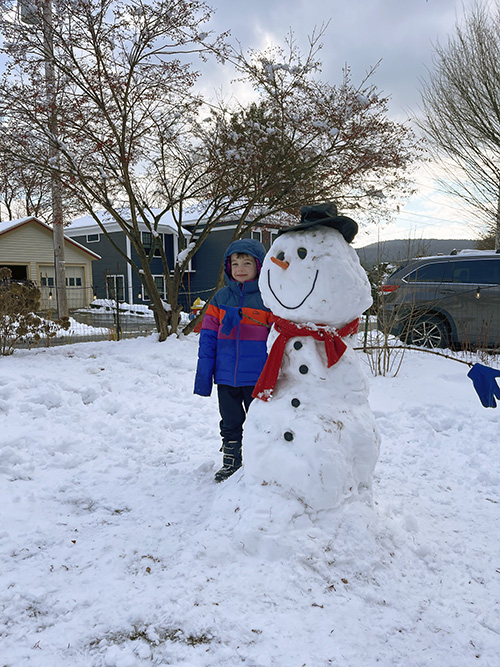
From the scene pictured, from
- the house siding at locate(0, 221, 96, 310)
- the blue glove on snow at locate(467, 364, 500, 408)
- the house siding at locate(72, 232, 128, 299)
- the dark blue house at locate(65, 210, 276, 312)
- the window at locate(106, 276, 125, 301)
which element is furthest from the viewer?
the house siding at locate(72, 232, 128, 299)

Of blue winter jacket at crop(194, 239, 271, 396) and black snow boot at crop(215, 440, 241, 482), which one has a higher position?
blue winter jacket at crop(194, 239, 271, 396)

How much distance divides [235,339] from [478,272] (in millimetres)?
6184

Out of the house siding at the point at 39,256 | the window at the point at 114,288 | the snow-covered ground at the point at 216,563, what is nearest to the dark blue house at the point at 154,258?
the window at the point at 114,288

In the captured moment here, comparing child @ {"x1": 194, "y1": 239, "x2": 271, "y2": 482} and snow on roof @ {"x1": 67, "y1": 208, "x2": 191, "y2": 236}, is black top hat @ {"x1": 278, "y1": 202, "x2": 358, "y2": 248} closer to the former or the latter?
child @ {"x1": 194, "y1": 239, "x2": 271, "y2": 482}

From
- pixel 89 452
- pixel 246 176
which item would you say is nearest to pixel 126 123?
pixel 246 176

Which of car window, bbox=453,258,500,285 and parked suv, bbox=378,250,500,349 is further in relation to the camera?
car window, bbox=453,258,500,285

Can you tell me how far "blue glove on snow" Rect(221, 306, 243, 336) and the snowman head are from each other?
0.59 metres

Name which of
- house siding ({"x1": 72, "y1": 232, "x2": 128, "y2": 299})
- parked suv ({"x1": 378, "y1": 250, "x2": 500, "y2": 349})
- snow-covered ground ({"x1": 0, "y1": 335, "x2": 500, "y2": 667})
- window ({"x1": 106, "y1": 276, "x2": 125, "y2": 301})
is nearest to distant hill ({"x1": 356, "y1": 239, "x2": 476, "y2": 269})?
parked suv ({"x1": 378, "y1": 250, "x2": 500, "y2": 349})

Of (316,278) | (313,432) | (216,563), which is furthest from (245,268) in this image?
(216,563)

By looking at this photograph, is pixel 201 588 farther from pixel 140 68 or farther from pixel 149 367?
pixel 140 68

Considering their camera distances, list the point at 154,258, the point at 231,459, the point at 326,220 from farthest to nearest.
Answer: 1. the point at 154,258
2. the point at 231,459
3. the point at 326,220

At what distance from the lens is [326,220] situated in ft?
8.75

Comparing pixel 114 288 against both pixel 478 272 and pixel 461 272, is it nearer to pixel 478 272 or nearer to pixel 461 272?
pixel 461 272

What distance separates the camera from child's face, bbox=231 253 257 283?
342cm
